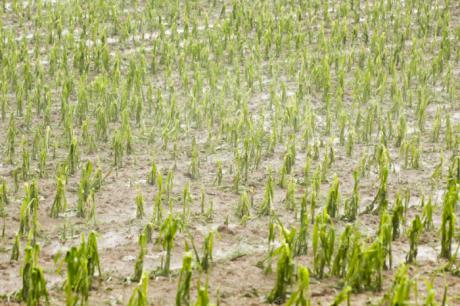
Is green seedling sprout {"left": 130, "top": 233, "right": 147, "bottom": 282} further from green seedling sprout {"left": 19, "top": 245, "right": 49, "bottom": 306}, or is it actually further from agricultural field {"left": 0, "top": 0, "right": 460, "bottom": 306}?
green seedling sprout {"left": 19, "top": 245, "right": 49, "bottom": 306}

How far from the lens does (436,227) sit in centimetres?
402

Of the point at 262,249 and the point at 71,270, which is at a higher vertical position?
the point at 71,270

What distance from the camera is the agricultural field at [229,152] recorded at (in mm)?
3365

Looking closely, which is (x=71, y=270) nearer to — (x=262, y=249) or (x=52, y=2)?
(x=262, y=249)

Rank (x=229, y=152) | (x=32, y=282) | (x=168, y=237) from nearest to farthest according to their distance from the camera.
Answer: (x=32, y=282), (x=168, y=237), (x=229, y=152)

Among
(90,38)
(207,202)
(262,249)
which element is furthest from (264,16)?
(262,249)

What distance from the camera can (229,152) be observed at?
16.2 ft

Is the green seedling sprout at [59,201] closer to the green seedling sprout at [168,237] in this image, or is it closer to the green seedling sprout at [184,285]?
the green seedling sprout at [168,237]

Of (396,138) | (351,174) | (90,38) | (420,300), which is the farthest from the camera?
(90,38)

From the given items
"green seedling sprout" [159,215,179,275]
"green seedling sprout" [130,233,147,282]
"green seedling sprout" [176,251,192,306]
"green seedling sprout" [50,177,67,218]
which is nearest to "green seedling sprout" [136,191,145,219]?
"green seedling sprout" [50,177,67,218]

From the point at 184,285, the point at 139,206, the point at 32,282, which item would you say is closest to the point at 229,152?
the point at 139,206

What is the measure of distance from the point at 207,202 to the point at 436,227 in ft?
3.63

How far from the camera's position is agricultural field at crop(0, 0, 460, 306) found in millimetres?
3365

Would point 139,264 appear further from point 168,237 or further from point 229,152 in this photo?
point 229,152
